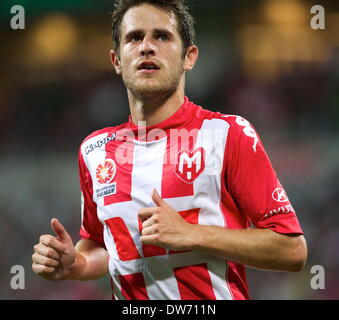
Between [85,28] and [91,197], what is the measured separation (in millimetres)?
3905

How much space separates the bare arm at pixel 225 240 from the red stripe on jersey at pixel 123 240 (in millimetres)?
243

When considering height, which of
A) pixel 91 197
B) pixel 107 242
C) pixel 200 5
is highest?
pixel 200 5

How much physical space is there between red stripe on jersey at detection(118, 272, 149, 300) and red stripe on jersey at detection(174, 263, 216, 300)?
185mm

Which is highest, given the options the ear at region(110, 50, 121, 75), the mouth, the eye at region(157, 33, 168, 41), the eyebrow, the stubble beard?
the eyebrow

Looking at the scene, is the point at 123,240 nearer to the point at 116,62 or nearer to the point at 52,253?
the point at 52,253

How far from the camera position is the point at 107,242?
7.88ft

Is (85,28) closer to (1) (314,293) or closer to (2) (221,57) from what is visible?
(2) (221,57)

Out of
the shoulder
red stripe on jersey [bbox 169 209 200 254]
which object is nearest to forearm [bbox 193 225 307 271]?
red stripe on jersey [bbox 169 209 200 254]

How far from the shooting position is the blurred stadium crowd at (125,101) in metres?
5.34

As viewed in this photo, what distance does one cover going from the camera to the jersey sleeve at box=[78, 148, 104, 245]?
2.59m

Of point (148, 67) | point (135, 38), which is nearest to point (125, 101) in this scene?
point (135, 38)

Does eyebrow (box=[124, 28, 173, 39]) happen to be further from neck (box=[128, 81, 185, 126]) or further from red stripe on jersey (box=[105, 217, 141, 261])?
red stripe on jersey (box=[105, 217, 141, 261])
